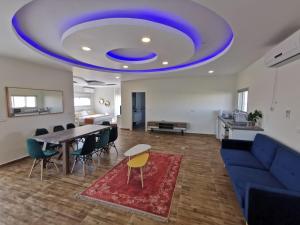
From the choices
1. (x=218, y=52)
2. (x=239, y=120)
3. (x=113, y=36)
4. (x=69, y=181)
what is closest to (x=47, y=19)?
(x=113, y=36)

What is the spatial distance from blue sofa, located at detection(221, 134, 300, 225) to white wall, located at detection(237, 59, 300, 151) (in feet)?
0.69

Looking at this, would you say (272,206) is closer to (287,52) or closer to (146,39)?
(287,52)

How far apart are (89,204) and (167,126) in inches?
199

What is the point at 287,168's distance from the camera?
198 cm

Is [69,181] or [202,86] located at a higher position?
[202,86]

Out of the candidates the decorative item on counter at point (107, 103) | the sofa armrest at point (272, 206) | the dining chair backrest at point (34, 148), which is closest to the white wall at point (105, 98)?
the decorative item on counter at point (107, 103)

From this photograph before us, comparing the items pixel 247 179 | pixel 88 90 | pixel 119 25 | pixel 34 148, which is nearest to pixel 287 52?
pixel 247 179

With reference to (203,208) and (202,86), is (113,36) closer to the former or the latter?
(203,208)

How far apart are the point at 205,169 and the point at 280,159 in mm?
1566

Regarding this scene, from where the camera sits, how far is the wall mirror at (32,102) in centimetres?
385

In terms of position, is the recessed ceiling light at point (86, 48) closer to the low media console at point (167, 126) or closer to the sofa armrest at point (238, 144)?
the sofa armrest at point (238, 144)

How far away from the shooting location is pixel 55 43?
306 cm

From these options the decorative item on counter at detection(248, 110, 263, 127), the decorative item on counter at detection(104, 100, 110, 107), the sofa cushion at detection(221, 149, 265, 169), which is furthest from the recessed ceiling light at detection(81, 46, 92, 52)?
the decorative item on counter at detection(104, 100, 110, 107)

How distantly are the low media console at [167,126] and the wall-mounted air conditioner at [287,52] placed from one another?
14.6 ft
